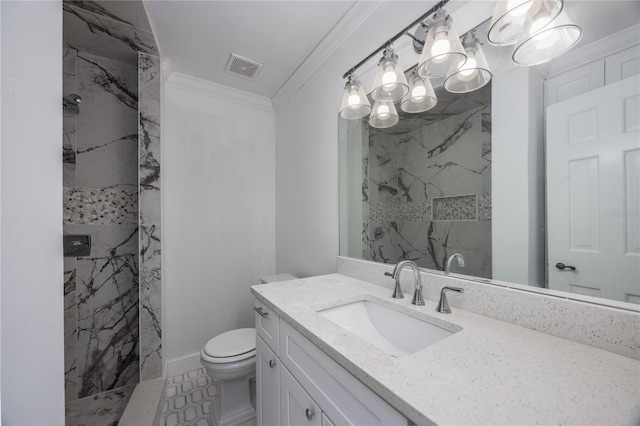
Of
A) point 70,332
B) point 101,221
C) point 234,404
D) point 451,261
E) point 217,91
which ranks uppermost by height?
point 217,91

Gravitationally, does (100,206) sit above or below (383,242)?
above

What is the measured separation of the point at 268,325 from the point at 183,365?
146 centimetres

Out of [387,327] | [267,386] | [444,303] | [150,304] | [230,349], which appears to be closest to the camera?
[444,303]

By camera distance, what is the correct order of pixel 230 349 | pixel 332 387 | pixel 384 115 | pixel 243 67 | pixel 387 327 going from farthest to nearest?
1. pixel 243 67
2. pixel 230 349
3. pixel 384 115
4. pixel 387 327
5. pixel 332 387

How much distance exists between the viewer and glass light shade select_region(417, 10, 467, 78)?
2.93 feet

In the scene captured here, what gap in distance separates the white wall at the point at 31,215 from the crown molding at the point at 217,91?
1.73 meters

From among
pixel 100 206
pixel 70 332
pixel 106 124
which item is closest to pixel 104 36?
pixel 106 124

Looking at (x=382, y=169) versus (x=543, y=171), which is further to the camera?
(x=382, y=169)

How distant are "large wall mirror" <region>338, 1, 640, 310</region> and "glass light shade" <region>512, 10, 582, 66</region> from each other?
0.02 metres

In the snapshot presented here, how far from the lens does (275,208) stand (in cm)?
253

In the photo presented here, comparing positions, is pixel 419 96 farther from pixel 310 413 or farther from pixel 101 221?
pixel 101 221

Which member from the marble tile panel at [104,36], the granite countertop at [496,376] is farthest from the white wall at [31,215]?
the marble tile panel at [104,36]

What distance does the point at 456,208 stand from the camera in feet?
3.45

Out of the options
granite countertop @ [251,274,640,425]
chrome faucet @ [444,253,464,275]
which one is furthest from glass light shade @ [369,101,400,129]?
granite countertop @ [251,274,640,425]
